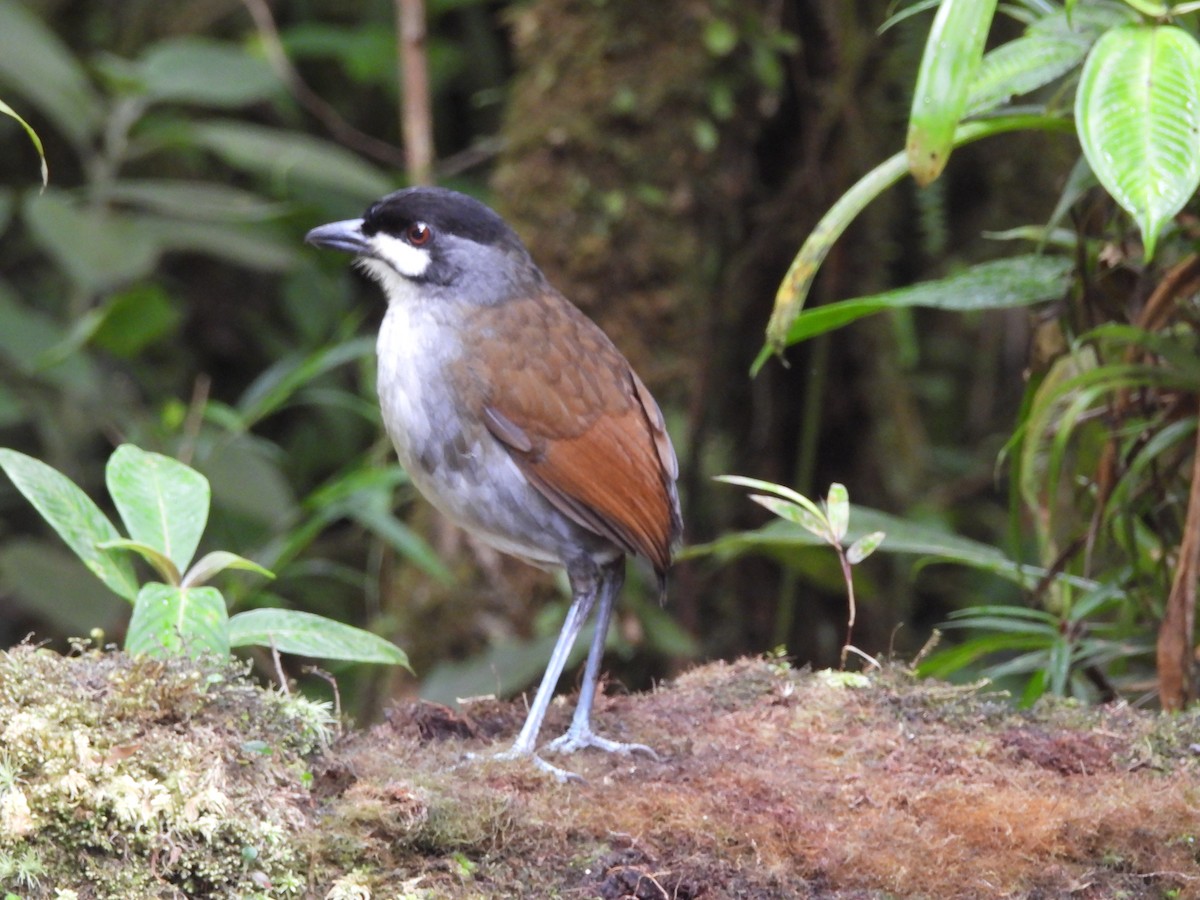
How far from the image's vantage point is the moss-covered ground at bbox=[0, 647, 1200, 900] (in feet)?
6.07

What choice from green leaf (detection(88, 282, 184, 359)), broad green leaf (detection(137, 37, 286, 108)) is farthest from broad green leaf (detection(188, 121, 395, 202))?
green leaf (detection(88, 282, 184, 359))

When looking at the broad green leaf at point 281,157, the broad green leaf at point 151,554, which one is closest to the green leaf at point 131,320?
the broad green leaf at point 281,157

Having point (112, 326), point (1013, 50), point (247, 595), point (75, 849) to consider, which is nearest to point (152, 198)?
point (112, 326)

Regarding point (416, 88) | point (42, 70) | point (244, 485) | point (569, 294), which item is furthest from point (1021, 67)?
point (42, 70)

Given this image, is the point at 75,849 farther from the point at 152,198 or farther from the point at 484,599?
the point at 152,198

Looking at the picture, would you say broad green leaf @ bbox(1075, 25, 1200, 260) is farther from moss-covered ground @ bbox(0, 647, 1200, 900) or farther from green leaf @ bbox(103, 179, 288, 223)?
green leaf @ bbox(103, 179, 288, 223)

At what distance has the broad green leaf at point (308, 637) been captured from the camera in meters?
2.48

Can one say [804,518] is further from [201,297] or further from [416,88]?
[201,297]

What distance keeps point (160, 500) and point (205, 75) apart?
3227 millimetres

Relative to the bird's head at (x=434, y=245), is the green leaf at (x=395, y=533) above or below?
below

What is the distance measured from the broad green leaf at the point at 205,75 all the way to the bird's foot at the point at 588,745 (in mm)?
3447

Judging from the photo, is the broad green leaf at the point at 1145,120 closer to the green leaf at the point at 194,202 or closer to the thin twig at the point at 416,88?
the green leaf at the point at 194,202

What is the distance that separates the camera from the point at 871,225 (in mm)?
5363

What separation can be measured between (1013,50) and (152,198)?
3522 millimetres
